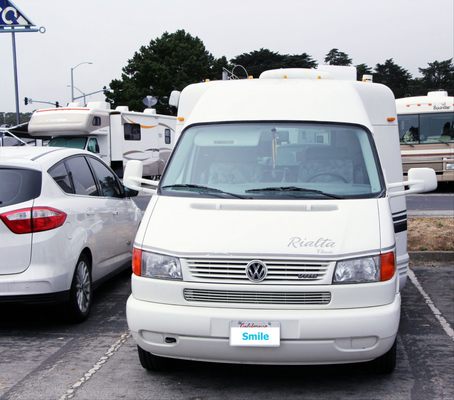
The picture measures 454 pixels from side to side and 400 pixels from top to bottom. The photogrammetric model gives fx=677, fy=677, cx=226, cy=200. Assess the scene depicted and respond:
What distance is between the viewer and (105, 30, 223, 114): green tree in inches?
2581

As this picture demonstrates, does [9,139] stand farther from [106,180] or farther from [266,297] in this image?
[266,297]

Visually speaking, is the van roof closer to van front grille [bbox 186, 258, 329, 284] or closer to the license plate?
van front grille [bbox 186, 258, 329, 284]

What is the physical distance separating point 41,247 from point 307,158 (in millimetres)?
2421

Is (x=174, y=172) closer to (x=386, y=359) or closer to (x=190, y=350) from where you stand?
(x=190, y=350)

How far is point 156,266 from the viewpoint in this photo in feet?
14.9

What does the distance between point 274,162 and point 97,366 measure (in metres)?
2.13

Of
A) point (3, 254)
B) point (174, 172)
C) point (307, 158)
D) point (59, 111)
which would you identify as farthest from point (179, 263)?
point (59, 111)

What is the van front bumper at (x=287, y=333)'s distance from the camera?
4.26m

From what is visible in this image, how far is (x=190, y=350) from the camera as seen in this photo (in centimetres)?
439

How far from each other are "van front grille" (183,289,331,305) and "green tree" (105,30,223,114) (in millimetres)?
60710

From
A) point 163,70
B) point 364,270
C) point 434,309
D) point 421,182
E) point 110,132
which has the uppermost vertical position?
point 163,70

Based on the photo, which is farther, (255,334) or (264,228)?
(264,228)

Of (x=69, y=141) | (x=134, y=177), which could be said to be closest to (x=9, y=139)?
(x=69, y=141)

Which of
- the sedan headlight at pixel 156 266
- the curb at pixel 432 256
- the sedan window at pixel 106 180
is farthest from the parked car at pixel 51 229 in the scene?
the curb at pixel 432 256
